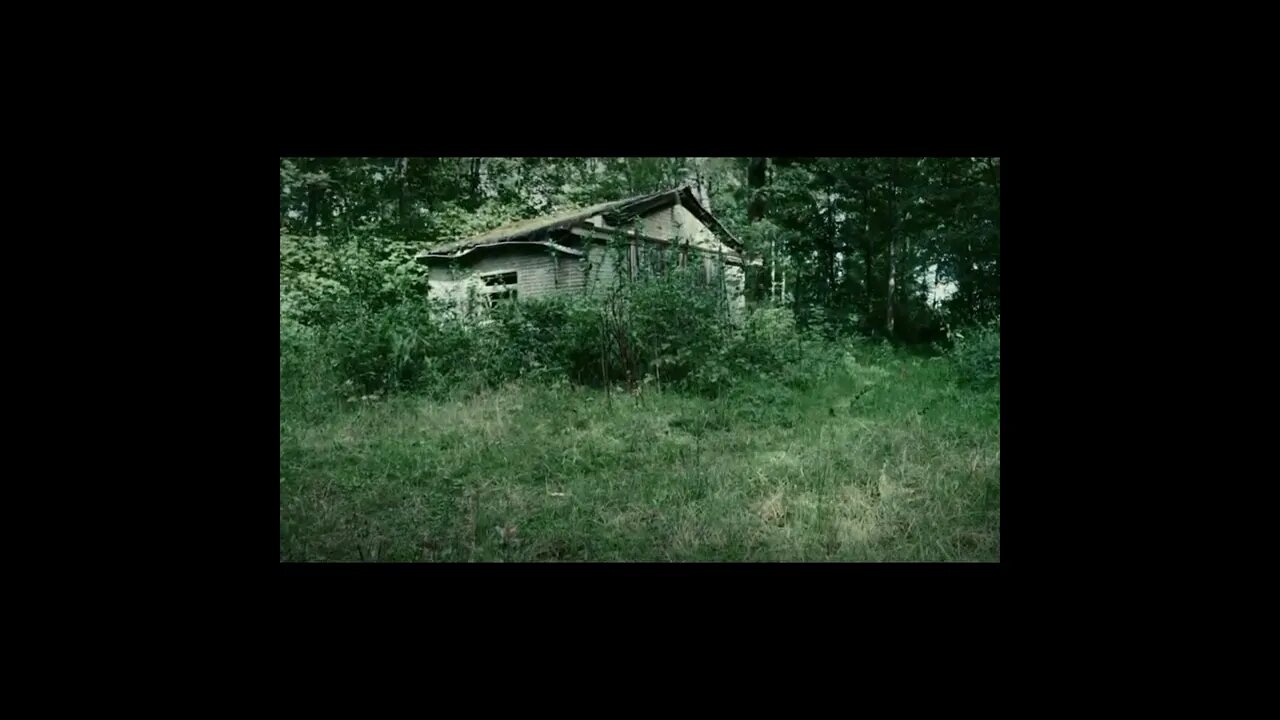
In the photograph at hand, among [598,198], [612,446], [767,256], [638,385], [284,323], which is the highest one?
[598,198]

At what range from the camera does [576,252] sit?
9.88m

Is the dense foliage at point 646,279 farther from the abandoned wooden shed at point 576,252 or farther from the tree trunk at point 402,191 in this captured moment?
the abandoned wooden shed at point 576,252

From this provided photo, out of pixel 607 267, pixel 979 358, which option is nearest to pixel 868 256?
pixel 979 358

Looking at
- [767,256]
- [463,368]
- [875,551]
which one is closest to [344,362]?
[463,368]

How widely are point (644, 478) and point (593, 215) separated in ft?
22.6

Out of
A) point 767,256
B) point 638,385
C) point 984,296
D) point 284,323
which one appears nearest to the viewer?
point 638,385

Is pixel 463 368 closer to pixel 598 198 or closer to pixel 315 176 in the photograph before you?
pixel 598 198

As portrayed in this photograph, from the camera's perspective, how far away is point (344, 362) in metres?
6.39

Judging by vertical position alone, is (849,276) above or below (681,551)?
above

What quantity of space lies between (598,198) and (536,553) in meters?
11.7

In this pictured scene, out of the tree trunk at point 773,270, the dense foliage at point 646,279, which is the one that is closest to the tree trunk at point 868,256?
the dense foliage at point 646,279

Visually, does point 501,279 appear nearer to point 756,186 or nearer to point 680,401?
point 680,401

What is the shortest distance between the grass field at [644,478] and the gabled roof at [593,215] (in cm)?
490

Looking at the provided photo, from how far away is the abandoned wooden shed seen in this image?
25.9 ft
